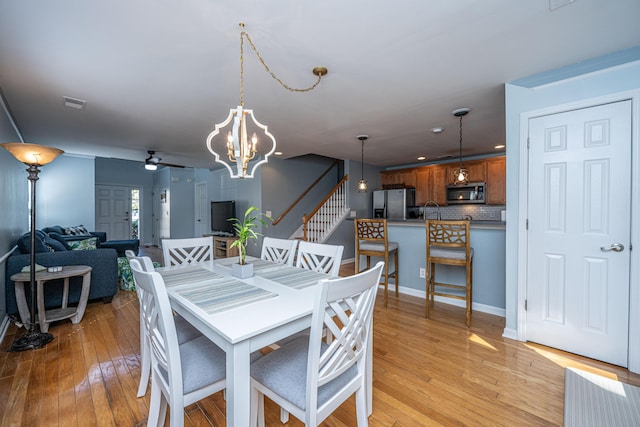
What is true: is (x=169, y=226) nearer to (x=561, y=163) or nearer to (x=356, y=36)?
(x=356, y=36)

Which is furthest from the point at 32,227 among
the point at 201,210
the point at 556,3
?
the point at 201,210

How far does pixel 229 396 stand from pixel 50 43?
8.42 feet

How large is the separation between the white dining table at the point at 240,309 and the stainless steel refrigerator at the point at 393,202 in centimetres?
460

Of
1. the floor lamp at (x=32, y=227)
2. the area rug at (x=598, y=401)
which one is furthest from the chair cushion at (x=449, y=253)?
the floor lamp at (x=32, y=227)

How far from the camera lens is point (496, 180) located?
211 inches

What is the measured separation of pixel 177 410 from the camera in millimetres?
1174

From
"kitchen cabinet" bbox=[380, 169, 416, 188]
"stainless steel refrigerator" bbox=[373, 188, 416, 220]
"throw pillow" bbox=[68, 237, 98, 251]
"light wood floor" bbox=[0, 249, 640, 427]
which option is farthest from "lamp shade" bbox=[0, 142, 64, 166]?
"kitchen cabinet" bbox=[380, 169, 416, 188]

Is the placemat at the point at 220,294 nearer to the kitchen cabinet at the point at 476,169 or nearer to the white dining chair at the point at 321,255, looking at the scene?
the white dining chair at the point at 321,255

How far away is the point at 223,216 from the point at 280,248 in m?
4.15

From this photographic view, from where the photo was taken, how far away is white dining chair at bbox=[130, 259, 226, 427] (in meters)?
1.14

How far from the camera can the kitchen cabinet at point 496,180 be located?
5270mm

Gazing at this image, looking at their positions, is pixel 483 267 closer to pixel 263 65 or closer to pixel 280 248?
pixel 280 248

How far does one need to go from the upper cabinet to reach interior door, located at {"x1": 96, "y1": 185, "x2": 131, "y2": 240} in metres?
7.80

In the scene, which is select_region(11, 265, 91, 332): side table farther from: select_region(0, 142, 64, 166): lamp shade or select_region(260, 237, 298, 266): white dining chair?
select_region(260, 237, 298, 266): white dining chair
